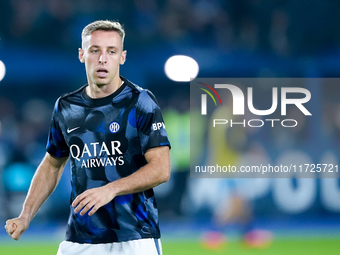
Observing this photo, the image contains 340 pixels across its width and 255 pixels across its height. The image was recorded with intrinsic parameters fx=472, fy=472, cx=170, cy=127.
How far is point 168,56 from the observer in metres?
6.59

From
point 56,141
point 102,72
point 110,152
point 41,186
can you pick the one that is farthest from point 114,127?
point 41,186

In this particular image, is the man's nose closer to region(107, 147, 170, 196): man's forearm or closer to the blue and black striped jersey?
the blue and black striped jersey

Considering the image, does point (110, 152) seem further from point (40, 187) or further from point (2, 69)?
point (2, 69)

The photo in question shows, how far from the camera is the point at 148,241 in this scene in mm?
2088

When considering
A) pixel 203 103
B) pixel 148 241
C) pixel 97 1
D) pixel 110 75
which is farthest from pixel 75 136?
pixel 97 1

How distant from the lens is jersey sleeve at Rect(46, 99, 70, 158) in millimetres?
2318

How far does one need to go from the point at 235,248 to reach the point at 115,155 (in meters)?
3.94

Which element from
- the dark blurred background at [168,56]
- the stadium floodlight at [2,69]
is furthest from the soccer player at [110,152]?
the stadium floodlight at [2,69]

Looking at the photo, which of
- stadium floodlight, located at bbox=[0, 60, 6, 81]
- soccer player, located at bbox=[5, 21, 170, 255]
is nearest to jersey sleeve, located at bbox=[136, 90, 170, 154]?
soccer player, located at bbox=[5, 21, 170, 255]

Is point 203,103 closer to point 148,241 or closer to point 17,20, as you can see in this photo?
point 17,20

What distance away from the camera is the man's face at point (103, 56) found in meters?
2.15

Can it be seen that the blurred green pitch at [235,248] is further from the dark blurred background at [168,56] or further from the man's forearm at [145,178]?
the man's forearm at [145,178]

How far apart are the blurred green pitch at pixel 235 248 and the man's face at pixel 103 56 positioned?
146 inches

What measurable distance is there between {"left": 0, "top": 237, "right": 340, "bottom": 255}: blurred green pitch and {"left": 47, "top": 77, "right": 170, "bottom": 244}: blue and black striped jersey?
11.5 feet
